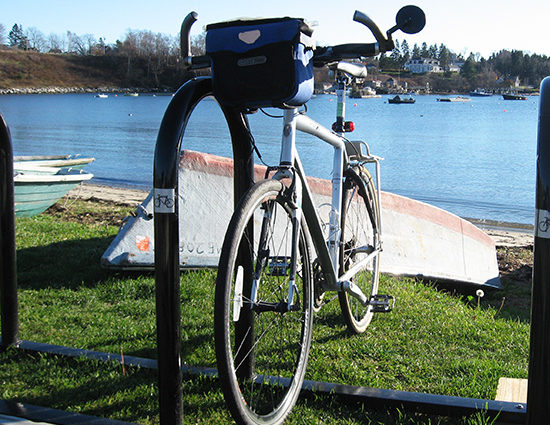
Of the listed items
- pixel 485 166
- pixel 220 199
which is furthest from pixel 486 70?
pixel 220 199

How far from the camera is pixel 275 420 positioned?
2.87 m

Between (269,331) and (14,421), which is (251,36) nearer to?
(269,331)

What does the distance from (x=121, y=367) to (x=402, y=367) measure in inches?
63.2

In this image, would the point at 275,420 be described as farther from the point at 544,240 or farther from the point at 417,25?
the point at 417,25

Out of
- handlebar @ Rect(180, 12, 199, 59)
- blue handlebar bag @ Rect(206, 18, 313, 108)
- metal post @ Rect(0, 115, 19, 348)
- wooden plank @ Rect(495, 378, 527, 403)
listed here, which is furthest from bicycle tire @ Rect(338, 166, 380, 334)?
metal post @ Rect(0, 115, 19, 348)

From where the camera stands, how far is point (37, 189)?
1009 centimetres

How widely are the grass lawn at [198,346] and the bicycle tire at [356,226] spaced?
0.13 metres

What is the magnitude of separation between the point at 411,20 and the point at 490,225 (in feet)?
50.2

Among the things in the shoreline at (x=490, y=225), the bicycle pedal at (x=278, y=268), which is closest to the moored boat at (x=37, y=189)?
the shoreline at (x=490, y=225)

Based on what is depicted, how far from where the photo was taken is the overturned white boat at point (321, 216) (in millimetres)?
5652

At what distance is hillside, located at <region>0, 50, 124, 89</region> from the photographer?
6225 inches

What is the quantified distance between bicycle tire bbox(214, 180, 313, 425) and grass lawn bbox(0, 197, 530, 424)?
16 cm

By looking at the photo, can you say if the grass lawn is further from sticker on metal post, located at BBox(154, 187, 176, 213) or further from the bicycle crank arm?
sticker on metal post, located at BBox(154, 187, 176, 213)

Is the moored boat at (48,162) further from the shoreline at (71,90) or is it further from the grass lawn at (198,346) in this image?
the shoreline at (71,90)
